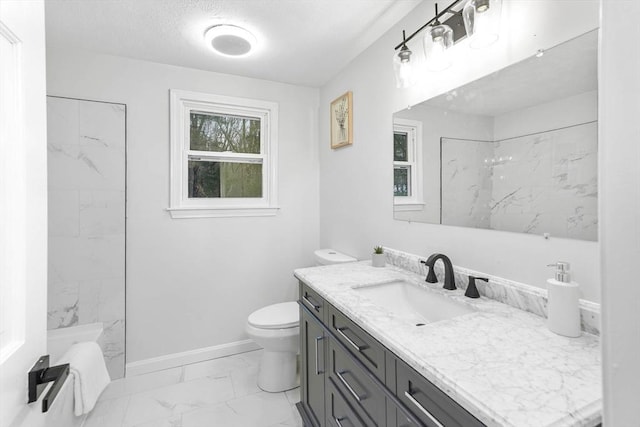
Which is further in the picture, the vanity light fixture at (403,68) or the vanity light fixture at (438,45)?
the vanity light fixture at (403,68)

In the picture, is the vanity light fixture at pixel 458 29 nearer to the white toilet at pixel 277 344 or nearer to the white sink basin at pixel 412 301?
the white sink basin at pixel 412 301

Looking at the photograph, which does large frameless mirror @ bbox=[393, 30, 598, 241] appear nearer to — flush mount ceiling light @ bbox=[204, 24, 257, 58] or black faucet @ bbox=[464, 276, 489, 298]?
black faucet @ bbox=[464, 276, 489, 298]

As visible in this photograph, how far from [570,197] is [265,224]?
2.19 meters

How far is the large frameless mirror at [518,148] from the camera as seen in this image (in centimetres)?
Result: 98

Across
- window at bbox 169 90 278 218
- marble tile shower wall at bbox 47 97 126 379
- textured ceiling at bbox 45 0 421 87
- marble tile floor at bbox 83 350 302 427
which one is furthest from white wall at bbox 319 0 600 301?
marble tile shower wall at bbox 47 97 126 379

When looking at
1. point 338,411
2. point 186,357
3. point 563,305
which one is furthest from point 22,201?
Answer: point 186,357

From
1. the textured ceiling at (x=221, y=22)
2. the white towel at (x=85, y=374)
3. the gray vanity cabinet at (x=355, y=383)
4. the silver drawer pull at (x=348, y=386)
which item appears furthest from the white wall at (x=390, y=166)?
the white towel at (x=85, y=374)

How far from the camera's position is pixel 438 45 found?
1.40 metres

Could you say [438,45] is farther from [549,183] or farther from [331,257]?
[331,257]

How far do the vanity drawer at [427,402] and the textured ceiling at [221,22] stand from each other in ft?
5.92

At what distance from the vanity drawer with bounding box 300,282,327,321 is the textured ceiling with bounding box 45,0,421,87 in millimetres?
1589

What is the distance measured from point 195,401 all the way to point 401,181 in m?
1.99

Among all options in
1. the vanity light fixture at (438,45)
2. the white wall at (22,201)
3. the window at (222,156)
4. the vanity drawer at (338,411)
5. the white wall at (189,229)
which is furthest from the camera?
the window at (222,156)

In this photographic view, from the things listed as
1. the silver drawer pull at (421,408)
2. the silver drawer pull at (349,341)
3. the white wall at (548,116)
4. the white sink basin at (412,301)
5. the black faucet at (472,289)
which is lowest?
the silver drawer pull at (421,408)
